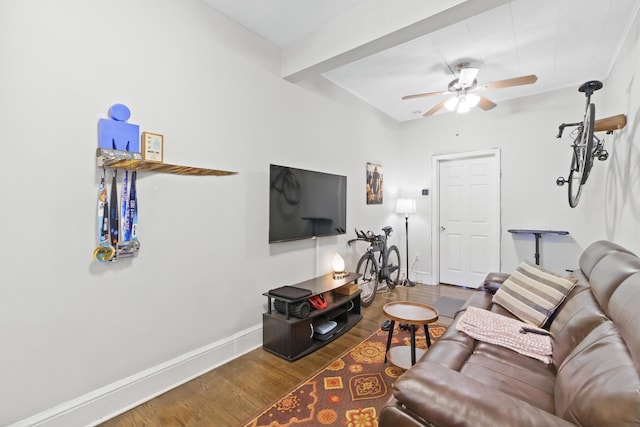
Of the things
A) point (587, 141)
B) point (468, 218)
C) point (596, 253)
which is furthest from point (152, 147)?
point (468, 218)

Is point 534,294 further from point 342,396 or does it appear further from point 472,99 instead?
point 472,99

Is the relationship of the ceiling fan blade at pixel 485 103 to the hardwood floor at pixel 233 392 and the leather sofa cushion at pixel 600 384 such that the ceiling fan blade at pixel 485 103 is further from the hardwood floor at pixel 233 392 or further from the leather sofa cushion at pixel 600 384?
the hardwood floor at pixel 233 392

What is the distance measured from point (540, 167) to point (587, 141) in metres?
1.73

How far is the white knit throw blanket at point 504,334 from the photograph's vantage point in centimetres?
169

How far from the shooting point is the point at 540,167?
3.98m

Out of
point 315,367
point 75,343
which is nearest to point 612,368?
point 315,367

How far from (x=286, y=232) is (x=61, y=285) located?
Answer: 1725 mm

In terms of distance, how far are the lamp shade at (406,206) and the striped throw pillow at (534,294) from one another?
7.89 ft

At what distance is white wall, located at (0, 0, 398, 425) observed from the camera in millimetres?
1547

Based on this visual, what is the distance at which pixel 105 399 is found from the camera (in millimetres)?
1795

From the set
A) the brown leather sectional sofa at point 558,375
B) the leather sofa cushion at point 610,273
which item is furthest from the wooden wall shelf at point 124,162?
the leather sofa cushion at point 610,273

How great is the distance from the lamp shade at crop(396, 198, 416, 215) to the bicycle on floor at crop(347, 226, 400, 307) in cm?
45

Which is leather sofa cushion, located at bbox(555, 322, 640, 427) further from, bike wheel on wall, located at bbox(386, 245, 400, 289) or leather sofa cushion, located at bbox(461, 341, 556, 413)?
bike wheel on wall, located at bbox(386, 245, 400, 289)

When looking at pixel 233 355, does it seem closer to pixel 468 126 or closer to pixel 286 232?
pixel 286 232
